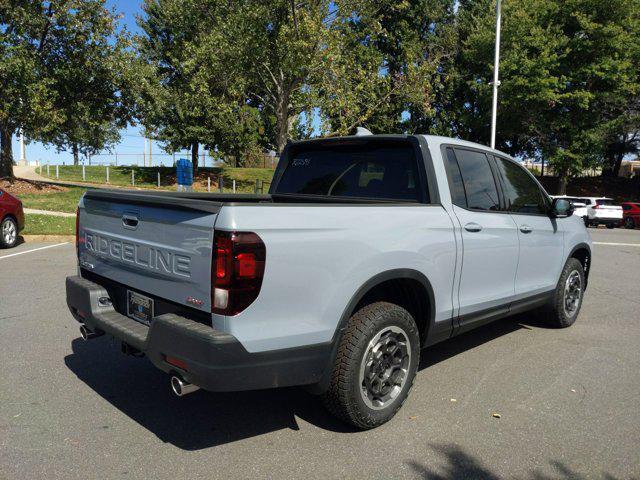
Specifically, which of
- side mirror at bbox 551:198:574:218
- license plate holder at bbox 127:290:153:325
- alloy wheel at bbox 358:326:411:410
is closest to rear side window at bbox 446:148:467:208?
alloy wheel at bbox 358:326:411:410

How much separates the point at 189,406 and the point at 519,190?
3.42m

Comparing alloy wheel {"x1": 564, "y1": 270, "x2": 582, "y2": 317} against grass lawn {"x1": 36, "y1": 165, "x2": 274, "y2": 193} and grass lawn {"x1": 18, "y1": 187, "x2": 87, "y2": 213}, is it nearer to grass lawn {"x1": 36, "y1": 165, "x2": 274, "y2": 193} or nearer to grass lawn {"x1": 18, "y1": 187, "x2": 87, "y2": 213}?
grass lawn {"x1": 18, "y1": 187, "x2": 87, "y2": 213}

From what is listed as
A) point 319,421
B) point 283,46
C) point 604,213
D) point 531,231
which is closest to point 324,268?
point 319,421

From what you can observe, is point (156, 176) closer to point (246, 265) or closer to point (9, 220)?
point (9, 220)

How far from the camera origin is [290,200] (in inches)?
185

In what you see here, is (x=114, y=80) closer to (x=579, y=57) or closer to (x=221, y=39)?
(x=221, y=39)

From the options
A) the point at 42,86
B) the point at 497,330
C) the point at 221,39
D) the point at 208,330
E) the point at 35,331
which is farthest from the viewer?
the point at 221,39

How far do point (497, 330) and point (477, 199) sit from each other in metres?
2.07

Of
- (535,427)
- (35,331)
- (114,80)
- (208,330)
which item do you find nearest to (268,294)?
(208,330)

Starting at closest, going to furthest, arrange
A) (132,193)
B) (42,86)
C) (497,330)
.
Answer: (132,193), (497,330), (42,86)

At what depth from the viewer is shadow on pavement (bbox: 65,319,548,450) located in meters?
3.30

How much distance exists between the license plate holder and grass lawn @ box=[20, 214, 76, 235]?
34.3ft

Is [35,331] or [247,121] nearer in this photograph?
[35,331]

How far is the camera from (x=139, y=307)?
3262mm
